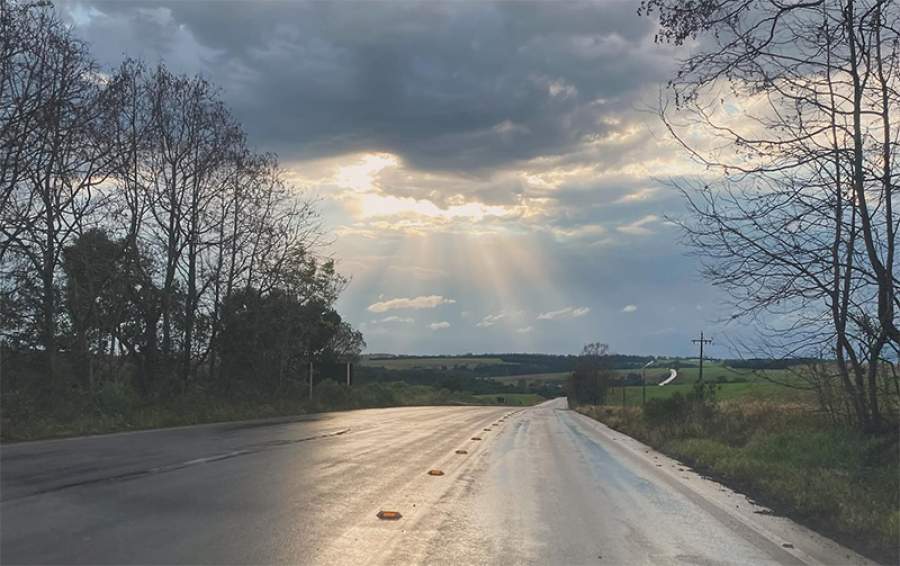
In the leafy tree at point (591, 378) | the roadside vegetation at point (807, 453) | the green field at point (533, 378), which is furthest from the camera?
the green field at point (533, 378)

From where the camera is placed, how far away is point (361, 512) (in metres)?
8.56

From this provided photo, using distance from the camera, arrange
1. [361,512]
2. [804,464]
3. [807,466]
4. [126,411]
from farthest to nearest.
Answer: [126,411] → [804,464] → [807,466] → [361,512]

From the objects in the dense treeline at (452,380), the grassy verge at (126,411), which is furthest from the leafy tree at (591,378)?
the grassy verge at (126,411)

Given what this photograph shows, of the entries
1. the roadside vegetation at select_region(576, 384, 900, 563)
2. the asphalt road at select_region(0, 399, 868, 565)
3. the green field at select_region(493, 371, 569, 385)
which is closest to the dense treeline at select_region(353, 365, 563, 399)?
the green field at select_region(493, 371, 569, 385)

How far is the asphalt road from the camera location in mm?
6652

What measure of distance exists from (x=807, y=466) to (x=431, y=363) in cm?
14250

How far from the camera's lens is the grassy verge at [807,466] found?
8.24 meters

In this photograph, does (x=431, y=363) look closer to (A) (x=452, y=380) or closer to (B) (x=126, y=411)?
(A) (x=452, y=380)

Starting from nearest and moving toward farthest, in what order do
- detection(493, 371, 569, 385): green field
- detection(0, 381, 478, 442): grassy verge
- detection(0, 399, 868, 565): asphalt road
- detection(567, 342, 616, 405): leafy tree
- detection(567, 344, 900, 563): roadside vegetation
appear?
1. detection(0, 399, 868, 565): asphalt road
2. detection(567, 344, 900, 563): roadside vegetation
3. detection(0, 381, 478, 442): grassy verge
4. detection(567, 342, 616, 405): leafy tree
5. detection(493, 371, 569, 385): green field

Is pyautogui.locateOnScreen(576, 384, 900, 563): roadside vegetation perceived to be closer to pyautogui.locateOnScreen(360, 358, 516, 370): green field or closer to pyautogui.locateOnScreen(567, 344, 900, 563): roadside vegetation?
pyautogui.locateOnScreen(567, 344, 900, 563): roadside vegetation

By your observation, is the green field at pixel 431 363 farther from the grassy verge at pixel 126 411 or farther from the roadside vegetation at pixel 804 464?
the roadside vegetation at pixel 804 464

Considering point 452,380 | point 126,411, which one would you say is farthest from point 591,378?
point 126,411

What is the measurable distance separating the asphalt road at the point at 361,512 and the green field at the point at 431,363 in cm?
11539

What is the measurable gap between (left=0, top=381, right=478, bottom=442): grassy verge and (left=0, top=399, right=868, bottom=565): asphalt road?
385 cm
